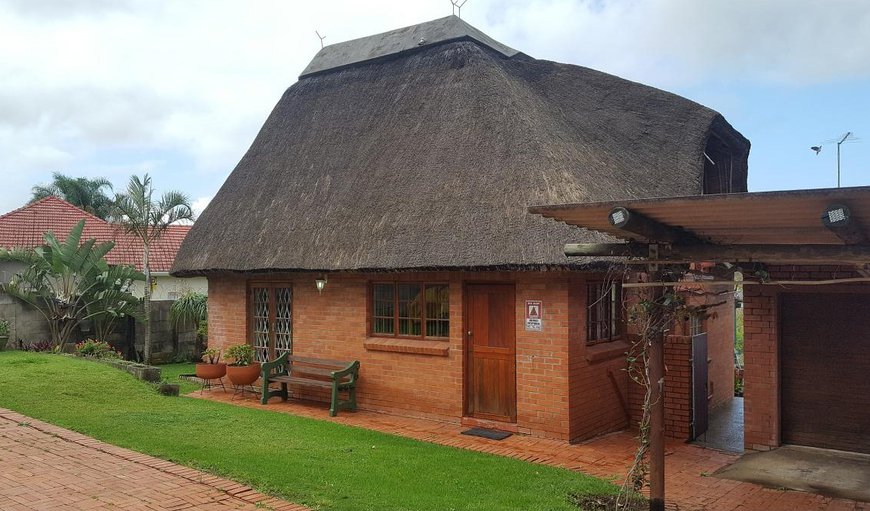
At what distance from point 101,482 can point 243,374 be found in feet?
20.5

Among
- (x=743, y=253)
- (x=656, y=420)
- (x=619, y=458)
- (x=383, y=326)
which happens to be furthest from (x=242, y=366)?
(x=743, y=253)

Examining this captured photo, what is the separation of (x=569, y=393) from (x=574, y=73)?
271 inches

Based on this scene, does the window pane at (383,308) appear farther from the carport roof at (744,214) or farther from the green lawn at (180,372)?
the carport roof at (744,214)

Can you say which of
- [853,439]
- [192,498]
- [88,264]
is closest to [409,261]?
[192,498]

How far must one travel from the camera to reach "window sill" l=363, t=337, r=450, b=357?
1030 cm

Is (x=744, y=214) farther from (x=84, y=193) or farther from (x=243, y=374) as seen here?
(x=84, y=193)

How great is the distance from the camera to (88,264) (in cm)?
1584

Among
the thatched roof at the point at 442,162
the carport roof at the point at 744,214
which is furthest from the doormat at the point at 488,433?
the carport roof at the point at 744,214

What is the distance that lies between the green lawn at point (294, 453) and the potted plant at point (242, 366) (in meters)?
1.28

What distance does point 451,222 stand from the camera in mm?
9984

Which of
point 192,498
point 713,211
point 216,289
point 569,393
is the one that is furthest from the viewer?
point 216,289

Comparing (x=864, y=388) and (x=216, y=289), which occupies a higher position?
(x=216, y=289)

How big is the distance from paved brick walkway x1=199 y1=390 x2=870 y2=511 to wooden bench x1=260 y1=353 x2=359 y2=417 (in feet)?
0.95

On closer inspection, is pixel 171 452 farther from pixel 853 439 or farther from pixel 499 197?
pixel 853 439
